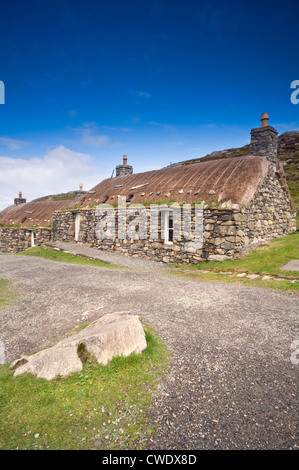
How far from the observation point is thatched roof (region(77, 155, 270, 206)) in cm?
1288

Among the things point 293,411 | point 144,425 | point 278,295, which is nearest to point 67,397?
point 144,425

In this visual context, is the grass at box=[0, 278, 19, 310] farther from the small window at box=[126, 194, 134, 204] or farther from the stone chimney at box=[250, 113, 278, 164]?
the stone chimney at box=[250, 113, 278, 164]

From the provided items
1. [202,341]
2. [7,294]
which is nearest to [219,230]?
[202,341]

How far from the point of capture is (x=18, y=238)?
28141mm

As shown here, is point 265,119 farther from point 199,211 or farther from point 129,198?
point 129,198

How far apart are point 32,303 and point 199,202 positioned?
363 inches

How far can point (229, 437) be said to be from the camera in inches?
106

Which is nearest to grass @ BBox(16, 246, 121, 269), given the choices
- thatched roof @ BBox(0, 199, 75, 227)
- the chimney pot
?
thatched roof @ BBox(0, 199, 75, 227)

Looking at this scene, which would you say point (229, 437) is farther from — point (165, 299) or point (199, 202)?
point (199, 202)

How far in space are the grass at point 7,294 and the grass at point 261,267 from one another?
6.42 metres

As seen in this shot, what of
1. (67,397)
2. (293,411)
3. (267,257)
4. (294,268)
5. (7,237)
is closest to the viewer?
(293,411)

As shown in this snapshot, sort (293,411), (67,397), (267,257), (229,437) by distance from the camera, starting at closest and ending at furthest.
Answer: (229,437) < (293,411) < (67,397) < (267,257)

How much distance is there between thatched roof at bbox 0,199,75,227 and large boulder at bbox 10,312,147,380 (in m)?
26.8

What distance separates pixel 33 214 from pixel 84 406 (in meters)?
32.4
